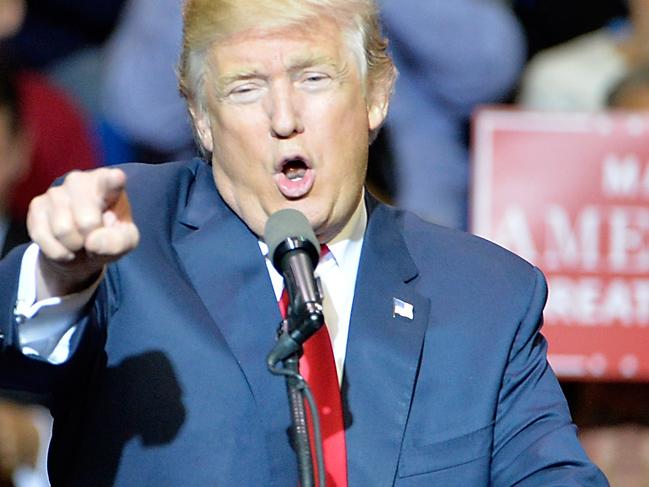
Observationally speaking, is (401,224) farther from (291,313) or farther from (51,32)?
(51,32)

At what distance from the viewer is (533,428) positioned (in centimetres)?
252

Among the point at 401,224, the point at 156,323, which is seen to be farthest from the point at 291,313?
the point at 401,224

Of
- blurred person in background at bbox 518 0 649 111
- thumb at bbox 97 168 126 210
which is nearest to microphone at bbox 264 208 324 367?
thumb at bbox 97 168 126 210

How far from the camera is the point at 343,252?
2689 millimetres

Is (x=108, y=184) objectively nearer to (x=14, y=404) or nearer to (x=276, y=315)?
(x=276, y=315)

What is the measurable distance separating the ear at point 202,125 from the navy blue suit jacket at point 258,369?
58 millimetres

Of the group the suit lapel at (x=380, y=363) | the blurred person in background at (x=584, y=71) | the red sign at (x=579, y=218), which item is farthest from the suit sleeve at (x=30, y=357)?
the blurred person in background at (x=584, y=71)

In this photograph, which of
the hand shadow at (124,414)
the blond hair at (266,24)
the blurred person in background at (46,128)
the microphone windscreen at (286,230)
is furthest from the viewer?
the blurred person in background at (46,128)

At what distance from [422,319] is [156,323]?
467 millimetres

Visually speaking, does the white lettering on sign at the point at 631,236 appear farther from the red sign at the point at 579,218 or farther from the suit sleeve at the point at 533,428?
the suit sleeve at the point at 533,428

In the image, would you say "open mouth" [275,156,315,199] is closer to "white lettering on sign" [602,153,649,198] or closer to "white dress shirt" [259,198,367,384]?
"white dress shirt" [259,198,367,384]

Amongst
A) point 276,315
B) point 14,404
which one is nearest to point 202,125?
point 276,315

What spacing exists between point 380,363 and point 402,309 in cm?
12

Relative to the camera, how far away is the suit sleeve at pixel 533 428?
2441 mm
